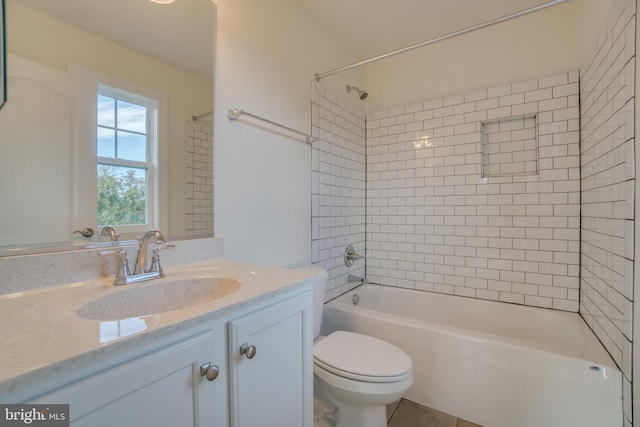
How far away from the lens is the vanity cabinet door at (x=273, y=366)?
2.59 ft

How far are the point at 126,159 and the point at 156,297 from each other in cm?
54

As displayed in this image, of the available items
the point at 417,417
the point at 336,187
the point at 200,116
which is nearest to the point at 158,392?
the point at 200,116

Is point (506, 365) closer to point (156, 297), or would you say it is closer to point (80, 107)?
point (156, 297)

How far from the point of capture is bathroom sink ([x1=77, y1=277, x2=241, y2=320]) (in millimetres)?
843

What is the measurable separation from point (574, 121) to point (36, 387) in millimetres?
2799

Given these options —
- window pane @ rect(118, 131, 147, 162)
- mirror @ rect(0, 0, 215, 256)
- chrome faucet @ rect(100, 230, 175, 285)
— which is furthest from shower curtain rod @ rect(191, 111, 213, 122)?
chrome faucet @ rect(100, 230, 175, 285)

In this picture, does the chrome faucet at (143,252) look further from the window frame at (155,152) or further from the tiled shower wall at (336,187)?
the tiled shower wall at (336,187)

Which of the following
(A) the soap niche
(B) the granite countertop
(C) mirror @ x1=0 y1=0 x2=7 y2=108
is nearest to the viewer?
(B) the granite countertop

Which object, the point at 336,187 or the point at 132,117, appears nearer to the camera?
the point at 132,117

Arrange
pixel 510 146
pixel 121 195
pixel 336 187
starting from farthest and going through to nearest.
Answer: pixel 336 187 < pixel 510 146 < pixel 121 195

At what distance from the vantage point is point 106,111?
1.04 meters

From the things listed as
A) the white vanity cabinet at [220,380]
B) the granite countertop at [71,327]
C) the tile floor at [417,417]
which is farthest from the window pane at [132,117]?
the tile floor at [417,417]

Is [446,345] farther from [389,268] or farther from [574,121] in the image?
[574,121]

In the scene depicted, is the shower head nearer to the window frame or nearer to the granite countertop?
the window frame
